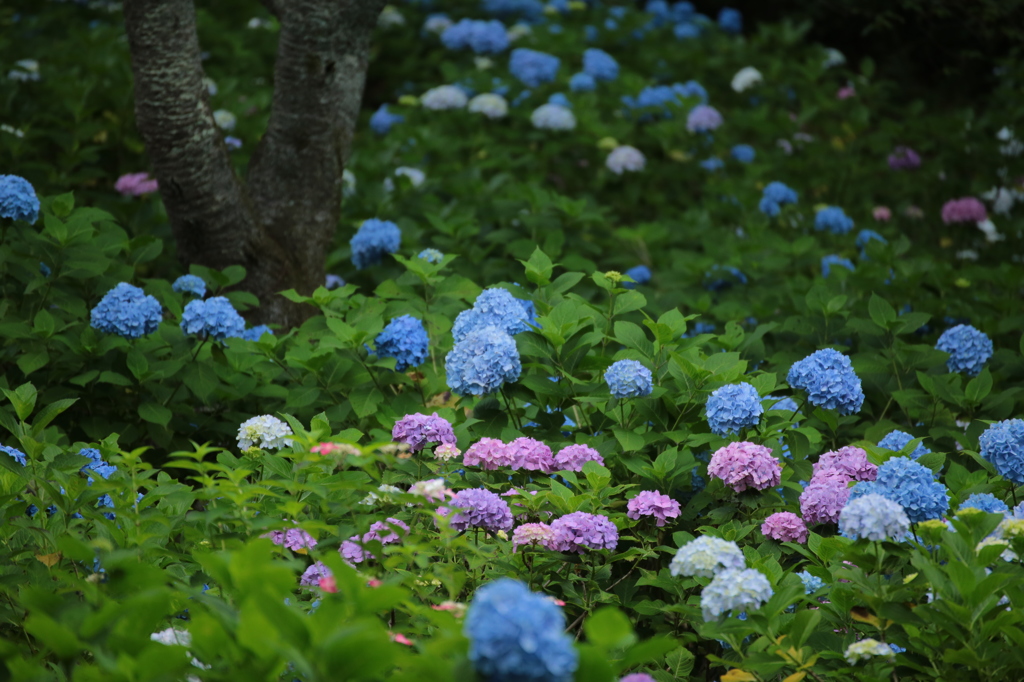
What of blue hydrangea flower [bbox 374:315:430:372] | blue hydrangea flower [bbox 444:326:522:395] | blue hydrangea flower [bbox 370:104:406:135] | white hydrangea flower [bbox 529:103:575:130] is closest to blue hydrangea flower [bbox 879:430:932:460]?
blue hydrangea flower [bbox 444:326:522:395]

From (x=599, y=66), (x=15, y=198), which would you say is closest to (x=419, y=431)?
(x=15, y=198)

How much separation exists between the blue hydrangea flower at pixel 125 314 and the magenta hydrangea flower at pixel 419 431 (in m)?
0.95

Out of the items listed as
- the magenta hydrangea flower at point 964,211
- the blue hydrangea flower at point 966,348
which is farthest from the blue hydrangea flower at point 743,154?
the blue hydrangea flower at point 966,348

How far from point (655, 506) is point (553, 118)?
3.60m

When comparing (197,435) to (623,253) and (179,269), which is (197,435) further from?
(623,253)

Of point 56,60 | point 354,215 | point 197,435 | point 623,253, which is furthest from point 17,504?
point 56,60

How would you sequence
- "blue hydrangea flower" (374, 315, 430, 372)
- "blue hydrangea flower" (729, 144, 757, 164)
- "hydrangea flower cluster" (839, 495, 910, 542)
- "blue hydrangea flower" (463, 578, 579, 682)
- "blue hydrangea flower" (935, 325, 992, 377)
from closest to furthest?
"blue hydrangea flower" (463, 578, 579, 682), "hydrangea flower cluster" (839, 495, 910, 542), "blue hydrangea flower" (374, 315, 430, 372), "blue hydrangea flower" (935, 325, 992, 377), "blue hydrangea flower" (729, 144, 757, 164)

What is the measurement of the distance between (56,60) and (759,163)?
4140mm

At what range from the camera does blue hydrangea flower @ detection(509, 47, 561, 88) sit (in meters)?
5.86

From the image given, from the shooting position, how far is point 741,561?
64.7 inches

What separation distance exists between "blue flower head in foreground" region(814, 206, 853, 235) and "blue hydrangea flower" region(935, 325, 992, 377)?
1984mm

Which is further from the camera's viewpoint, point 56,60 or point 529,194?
point 56,60

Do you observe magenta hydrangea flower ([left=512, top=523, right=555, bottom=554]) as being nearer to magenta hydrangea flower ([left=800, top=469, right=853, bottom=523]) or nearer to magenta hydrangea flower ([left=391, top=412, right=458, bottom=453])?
magenta hydrangea flower ([left=391, top=412, right=458, bottom=453])

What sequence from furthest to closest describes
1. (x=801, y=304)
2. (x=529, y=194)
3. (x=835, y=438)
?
(x=529, y=194)
(x=801, y=304)
(x=835, y=438)
